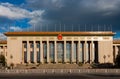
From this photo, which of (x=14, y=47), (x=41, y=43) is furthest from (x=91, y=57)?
(x=14, y=47)

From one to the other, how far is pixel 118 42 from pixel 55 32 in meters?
27.3

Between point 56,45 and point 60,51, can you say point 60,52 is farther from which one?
point 56,45

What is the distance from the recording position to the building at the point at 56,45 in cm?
10275

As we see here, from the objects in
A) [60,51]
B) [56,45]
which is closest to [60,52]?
[60,51]

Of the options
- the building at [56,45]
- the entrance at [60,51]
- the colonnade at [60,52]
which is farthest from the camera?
the entrance at [60,51]

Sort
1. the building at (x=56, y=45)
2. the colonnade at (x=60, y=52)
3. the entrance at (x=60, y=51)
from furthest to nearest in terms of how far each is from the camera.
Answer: the entrance at (x=60, y=51) < the colonnade at (x=60, y=52) < the building at (x=56, y=45)

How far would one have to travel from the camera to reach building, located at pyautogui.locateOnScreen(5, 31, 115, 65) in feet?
337

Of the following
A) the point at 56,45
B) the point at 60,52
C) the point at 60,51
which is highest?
the point at 56,45

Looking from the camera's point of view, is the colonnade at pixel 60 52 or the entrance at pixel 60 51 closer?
the colonnade at pixel 60 52

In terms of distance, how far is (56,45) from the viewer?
346ft

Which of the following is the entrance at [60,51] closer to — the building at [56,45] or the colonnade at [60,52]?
the colonnade at [60,52]

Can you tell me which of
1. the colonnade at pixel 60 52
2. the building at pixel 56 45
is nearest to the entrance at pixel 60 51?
the colonnade at pixel 60 52

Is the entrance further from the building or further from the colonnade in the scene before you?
the building

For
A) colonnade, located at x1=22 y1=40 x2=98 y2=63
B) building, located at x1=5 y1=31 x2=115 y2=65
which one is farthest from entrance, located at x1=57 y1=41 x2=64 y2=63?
building, located at x1=5 y1=31 x2=115 y2=65
